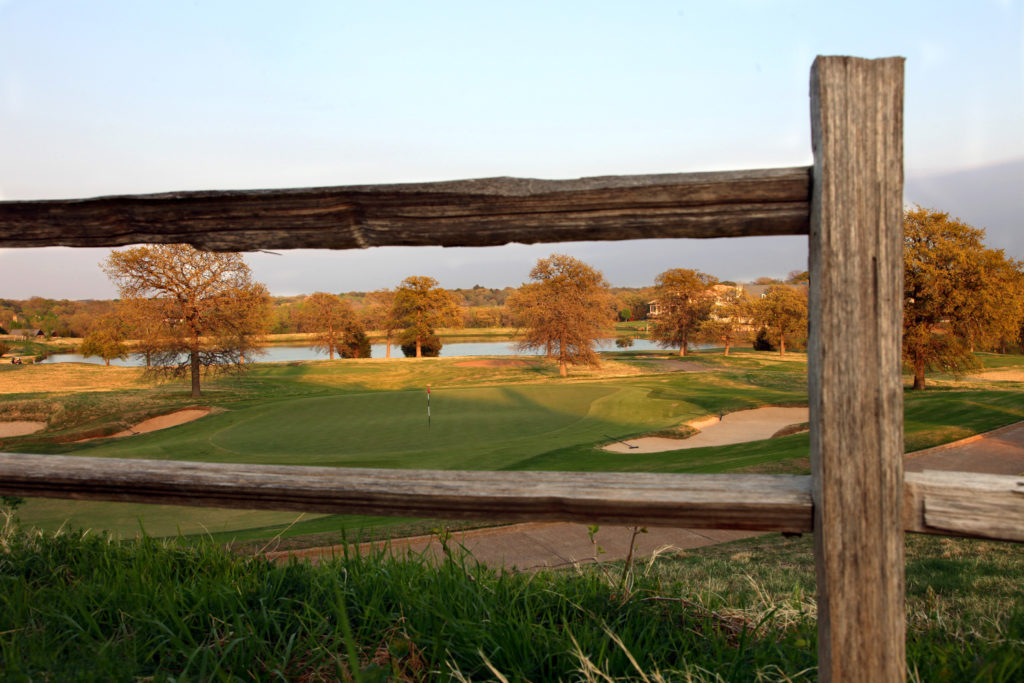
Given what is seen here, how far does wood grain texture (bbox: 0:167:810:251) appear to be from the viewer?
1.37 m

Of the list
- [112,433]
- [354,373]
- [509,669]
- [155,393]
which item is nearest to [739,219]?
[509,669]

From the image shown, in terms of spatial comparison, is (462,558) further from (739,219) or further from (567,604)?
(739,219)

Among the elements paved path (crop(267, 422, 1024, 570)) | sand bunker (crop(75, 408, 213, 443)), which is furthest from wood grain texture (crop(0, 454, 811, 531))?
sand bunker (crop(75, 408, 213, 443))

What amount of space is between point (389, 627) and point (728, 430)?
1651 cm

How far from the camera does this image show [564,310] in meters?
31.0

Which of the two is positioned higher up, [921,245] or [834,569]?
[921,245]

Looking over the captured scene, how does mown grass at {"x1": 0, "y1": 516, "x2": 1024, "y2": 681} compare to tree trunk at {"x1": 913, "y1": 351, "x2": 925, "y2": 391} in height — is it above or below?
above

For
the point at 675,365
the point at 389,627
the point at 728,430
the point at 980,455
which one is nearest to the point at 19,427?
the point at 728,430

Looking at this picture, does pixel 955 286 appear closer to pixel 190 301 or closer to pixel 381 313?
pixel 190 301

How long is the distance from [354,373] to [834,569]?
3253 centimetres

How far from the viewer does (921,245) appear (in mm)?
20812

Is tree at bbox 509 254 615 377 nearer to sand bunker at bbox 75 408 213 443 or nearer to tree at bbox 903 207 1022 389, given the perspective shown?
tree at bbox 903 207 1022 389

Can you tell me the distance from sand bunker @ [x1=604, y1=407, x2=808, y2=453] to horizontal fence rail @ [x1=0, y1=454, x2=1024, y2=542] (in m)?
12.1

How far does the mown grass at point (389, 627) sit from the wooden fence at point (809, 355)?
1.21 feet
